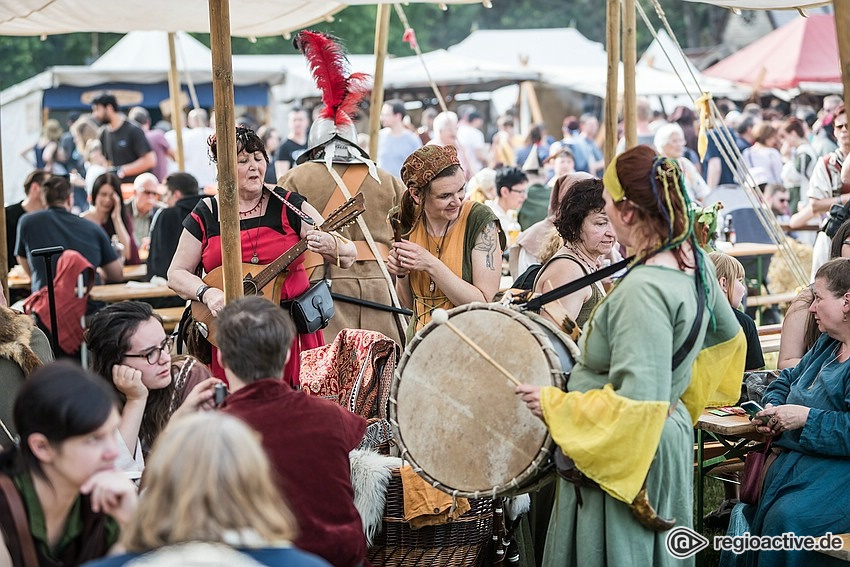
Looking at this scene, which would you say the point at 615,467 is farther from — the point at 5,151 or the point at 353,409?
the point at 5,151

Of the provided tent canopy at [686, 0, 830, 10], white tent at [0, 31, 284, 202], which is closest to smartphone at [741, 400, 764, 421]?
tent canopy at [686, 0, 830, 10]

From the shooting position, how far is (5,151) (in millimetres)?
20750

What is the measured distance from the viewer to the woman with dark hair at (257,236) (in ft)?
14.9

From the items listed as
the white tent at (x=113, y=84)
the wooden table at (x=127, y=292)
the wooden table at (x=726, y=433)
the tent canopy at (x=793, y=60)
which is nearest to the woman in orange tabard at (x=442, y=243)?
the wooden table at (x=726, y=433)

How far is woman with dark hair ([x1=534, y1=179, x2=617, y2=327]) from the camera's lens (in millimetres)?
4207

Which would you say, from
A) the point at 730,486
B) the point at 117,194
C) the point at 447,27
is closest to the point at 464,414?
the point at 730,486

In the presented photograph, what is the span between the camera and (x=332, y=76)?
5.57 m

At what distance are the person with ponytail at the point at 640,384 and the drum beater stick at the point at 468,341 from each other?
4.5 inches

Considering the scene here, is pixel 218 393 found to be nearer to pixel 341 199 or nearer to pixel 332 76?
pixel 341 199

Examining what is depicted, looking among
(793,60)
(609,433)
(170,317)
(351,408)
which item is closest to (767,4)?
(351,408)

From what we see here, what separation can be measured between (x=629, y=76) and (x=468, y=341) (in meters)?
3.07

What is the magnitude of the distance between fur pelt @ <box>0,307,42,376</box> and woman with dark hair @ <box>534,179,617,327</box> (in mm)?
1917

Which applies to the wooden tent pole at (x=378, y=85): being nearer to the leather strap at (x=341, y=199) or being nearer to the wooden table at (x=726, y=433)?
the leather strap at (x=341, y=199)

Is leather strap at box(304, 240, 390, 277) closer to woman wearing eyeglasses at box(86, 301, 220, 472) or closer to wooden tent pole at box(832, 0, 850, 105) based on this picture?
woman wearing eyeglasses at box(86, 301, 220, 472)
